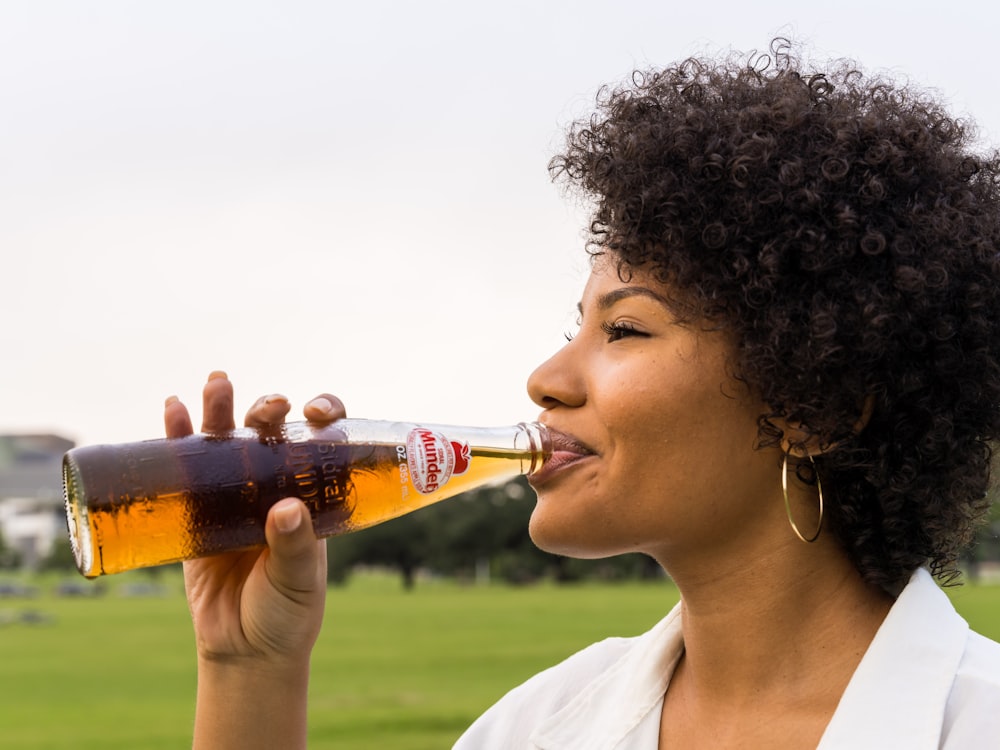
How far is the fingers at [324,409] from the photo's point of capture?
6.58ft

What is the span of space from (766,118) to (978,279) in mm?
473

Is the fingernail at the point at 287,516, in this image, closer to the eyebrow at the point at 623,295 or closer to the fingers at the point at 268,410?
the fingers at the point at 268,410

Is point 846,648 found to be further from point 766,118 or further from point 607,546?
point 766,118

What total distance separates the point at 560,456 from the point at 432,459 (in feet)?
0.86

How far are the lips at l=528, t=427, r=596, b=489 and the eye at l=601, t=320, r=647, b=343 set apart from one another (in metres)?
0.19

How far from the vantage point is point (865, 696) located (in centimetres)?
195

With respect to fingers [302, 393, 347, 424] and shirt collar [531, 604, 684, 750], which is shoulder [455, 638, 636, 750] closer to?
shirt collar [531, 604, 684, 750]

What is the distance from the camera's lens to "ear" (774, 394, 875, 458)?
2.08m

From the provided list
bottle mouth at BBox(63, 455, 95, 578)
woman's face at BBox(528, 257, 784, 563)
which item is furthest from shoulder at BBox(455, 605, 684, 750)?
bottle mouth at BBox(63, 455, 95, 578)

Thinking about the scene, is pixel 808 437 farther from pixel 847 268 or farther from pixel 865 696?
pixel 865 696

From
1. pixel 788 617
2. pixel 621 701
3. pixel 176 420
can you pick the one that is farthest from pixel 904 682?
pixel 176 420

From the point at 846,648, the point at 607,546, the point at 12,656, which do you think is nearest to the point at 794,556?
the point at 846,648

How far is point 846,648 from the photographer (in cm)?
210

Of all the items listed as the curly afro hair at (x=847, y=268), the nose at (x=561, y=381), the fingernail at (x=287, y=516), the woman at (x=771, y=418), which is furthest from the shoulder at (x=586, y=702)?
the fingernail at (x=287, y=516)
